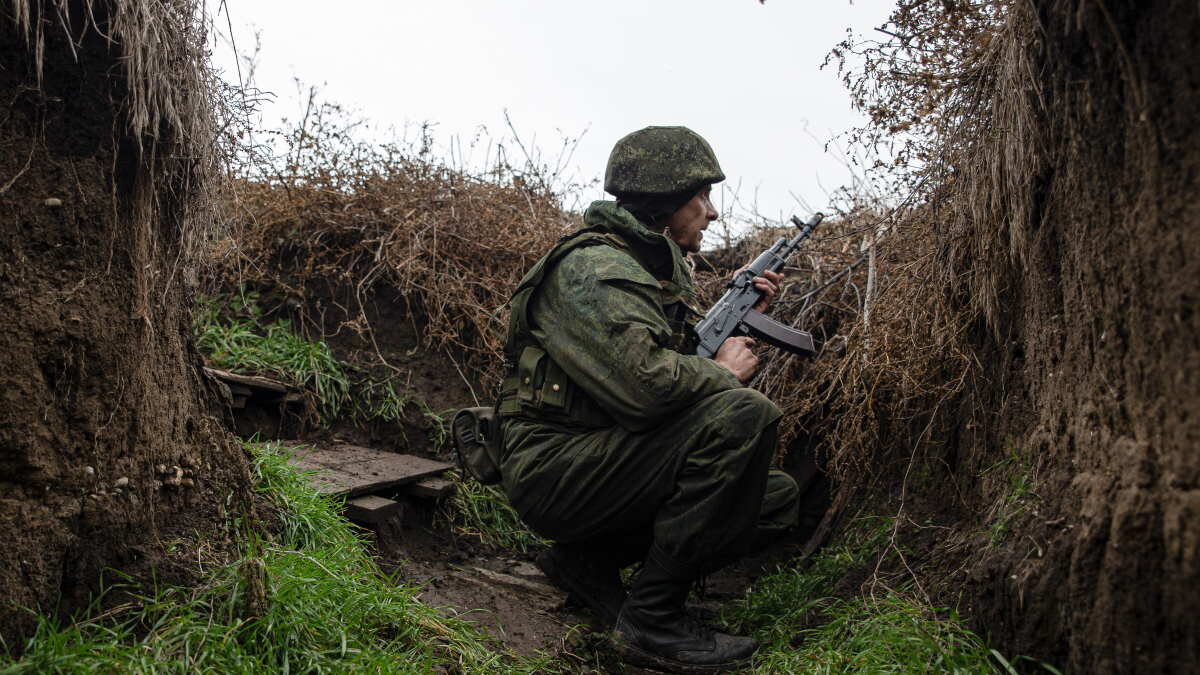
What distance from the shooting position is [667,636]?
3.38 metres

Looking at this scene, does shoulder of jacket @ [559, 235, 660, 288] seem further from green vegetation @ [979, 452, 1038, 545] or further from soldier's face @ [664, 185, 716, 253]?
green vegetation @ [979, 452, 1038, 545]

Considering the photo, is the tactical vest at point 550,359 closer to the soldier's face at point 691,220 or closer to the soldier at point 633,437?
the soldier at point 633,437

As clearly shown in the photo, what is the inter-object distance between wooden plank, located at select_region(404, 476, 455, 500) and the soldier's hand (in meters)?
1.57

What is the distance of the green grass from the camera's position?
2.29 meters

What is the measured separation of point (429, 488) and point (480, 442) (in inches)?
29.8

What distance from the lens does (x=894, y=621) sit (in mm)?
2992

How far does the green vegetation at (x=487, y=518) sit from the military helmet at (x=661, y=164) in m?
1.78

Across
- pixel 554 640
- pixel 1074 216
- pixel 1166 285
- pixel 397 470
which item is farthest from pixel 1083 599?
pixel 397 470

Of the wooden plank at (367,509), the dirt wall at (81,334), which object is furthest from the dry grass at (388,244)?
the dirt wall at (81,334)

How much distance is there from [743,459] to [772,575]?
4.09ft

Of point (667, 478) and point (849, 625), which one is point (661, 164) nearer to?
point (667, 478)

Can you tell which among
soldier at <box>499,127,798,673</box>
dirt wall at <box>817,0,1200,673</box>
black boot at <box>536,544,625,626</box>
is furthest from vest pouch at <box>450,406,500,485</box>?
dirt wall at <box>817,0,1200,673</box>

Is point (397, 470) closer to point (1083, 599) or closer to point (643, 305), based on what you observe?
point (643, 305)

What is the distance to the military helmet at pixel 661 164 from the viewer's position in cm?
387
